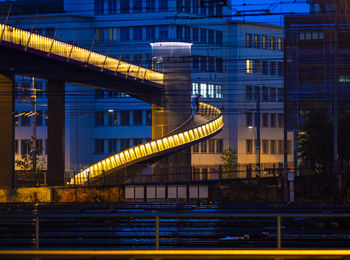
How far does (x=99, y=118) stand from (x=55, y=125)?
115 feet

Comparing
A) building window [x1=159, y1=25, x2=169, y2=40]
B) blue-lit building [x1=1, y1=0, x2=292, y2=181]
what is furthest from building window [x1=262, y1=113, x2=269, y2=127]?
building window [x1=159, y1=25, x2=169, y2=40]

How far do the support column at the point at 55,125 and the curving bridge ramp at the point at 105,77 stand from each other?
123 cm

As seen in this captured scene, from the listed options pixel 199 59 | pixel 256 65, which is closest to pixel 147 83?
pixel 199 59

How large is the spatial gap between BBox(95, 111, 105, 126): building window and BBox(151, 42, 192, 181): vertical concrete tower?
79.6ft

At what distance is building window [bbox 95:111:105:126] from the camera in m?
Answer: 83.4

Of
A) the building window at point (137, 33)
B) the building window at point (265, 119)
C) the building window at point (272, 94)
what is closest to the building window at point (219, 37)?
the building window at point (272, 94)

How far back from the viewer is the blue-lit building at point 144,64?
265 feet

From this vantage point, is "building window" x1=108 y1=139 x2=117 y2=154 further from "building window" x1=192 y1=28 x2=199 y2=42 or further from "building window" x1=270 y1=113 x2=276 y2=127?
"building window" x1=270 y1=113 x2=276 y2=127

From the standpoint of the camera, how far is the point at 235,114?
278 ft

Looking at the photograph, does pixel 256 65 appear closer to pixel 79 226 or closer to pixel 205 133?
pixel 205 133

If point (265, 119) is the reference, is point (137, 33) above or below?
above

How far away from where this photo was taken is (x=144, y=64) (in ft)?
258

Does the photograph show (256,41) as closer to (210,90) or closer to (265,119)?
(210,90)

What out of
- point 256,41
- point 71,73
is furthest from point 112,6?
point 71,73
